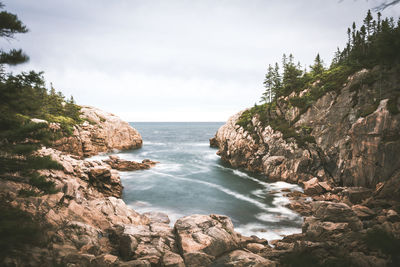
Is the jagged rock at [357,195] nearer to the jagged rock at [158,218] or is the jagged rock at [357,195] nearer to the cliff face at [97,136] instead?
the jagged rock at [158,218]

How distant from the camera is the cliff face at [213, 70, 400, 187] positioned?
781 inches

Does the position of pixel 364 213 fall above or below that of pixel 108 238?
above

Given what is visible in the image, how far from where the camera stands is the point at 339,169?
2442 cm

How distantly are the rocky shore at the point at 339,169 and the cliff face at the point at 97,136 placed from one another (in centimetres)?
3264

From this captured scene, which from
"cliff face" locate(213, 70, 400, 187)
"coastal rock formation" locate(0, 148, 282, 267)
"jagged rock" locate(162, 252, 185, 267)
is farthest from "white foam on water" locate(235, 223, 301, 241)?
"cliff face" locate(213, 70, 400, 187)

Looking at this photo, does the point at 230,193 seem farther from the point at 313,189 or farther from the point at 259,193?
the point at 313,189

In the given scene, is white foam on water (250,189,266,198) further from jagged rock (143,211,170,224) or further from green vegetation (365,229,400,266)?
green vegetation (365,229,400,266)

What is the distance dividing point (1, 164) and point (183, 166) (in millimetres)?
34185

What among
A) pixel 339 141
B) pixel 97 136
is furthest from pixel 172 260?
pixel 97 136

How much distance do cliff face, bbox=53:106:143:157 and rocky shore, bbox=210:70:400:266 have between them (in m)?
32.6

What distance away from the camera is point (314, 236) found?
11352mm

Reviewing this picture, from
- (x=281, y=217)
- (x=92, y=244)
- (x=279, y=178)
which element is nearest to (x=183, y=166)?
(x=279, y=178)

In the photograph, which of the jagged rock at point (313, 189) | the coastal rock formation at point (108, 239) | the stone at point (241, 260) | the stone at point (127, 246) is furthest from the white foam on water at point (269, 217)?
the stone at point (127, 246)

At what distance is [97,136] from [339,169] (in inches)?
1921
